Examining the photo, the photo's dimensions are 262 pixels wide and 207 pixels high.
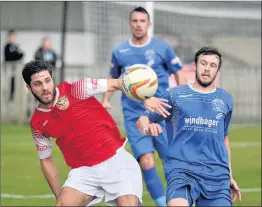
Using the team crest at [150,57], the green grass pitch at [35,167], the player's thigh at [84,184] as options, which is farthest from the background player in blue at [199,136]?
the green grass pitch at [35,167]

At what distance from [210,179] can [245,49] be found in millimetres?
17909

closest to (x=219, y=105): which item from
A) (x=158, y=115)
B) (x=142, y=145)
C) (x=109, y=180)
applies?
(x=158, y=115)

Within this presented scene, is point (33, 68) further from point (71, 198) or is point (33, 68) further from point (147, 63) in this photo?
point (147, 63)

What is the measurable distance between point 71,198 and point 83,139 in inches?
22.5

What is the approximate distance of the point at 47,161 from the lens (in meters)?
8.30

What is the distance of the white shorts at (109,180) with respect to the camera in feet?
26.2

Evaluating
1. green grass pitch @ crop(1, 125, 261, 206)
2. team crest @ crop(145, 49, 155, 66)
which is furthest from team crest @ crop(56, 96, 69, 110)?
green grass pitch @ crop(1, 125, 261, 206)

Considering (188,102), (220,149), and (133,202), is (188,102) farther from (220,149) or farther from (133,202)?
(133,202)

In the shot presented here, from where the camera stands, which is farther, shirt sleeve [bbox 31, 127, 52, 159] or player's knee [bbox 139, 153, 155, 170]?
player's knee [bbox 139, 153, 155, 170]

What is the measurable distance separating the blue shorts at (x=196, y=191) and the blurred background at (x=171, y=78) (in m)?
4.75

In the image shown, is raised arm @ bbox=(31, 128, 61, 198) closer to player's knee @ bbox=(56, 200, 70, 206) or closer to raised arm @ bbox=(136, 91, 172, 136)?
player's knee @ bbox=(56, 200, 70, 206)

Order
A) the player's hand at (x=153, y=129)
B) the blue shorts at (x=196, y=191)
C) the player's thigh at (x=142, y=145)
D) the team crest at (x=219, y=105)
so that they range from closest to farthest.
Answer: the blue shorts at (x=196, y=191), the player's hand at (x=153, y=129), the team crest at (x=219, y=105), the player's thigh at (x=142, y=145)

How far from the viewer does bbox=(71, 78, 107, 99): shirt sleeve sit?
8.07 metres

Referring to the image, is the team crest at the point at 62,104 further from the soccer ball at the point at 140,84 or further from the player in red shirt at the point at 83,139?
the soccer ball at the point at 140,84
